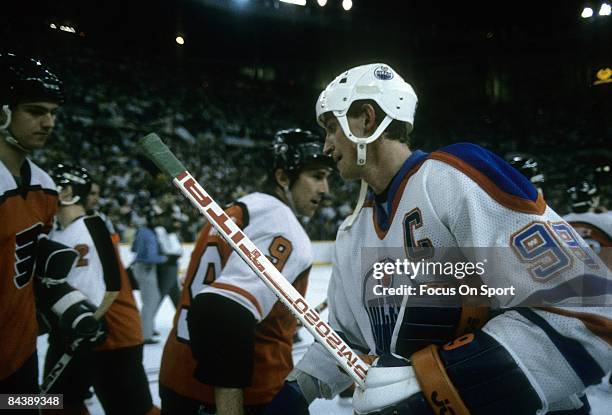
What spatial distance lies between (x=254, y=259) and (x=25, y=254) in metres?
1.12

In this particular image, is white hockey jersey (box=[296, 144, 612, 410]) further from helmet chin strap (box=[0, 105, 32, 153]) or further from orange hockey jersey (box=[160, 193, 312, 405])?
helmet chin strap (box=[0, 105, 32, 153])

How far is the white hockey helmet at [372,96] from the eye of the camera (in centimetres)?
121

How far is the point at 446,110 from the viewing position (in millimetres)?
21203

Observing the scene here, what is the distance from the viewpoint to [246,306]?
1.40m

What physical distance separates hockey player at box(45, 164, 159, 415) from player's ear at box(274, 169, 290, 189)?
1128 millimetres

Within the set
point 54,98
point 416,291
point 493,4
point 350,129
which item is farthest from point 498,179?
point 493,4

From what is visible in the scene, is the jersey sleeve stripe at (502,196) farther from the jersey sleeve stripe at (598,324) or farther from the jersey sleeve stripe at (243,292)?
the jersey sleeve stripe at (243,292)

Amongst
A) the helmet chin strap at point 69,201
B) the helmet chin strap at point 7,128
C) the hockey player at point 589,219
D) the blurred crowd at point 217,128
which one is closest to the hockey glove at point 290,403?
the helmet chin strap at point 7,128

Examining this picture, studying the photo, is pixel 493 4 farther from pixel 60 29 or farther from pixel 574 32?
pixel 60 29

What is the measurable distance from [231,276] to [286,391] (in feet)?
1.29

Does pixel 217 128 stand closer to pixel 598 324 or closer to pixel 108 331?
pixel 108 331

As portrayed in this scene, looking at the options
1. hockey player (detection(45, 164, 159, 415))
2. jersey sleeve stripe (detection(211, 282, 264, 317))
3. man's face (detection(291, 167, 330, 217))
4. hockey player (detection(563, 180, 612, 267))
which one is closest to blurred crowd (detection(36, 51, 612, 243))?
hockey player (detection(45, 164, 159, 415))

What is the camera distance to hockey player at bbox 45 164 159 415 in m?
2.25

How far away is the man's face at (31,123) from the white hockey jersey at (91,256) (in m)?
0.80
